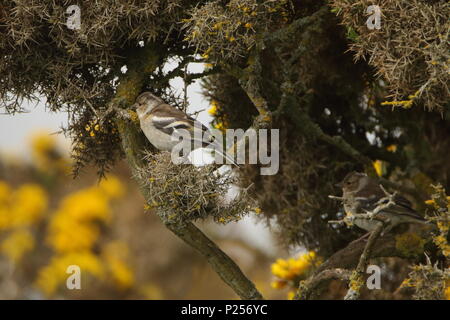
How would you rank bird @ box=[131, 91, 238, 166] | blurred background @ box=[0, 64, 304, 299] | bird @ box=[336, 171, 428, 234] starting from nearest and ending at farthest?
bird @ box=[131, 91, 238, 166] < bird @ box=[336, 171, 428, 234] < blurred background @ box=[0, 64, 304, 299]

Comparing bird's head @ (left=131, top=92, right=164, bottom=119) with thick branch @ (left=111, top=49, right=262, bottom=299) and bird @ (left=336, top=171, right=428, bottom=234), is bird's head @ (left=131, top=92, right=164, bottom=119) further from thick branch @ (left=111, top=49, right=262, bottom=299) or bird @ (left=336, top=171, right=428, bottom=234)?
bird @ (left=336, top=171, right=428, bottom=234)

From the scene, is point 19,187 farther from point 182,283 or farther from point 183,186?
point 183,186

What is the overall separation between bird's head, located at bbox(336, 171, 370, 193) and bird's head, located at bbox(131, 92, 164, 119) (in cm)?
166

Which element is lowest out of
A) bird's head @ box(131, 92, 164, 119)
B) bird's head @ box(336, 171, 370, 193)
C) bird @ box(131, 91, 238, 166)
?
bird's head @ box(336, 171, 370, 193)

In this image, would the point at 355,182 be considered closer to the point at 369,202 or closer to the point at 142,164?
the point at 369,202

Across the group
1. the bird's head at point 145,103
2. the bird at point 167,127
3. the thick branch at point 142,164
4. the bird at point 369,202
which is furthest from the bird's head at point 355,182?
the bird's head at point 145,103

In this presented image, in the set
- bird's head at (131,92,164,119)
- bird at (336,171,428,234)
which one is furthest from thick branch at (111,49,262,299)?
bird at (336,171,428,234)

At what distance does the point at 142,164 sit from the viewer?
18.3 ft

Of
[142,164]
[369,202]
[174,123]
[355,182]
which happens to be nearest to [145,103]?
[174,123]

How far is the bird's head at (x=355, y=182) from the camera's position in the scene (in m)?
6.36

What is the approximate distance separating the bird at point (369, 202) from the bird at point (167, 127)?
49.7 inches

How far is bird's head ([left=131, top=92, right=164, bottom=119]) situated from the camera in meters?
5.64

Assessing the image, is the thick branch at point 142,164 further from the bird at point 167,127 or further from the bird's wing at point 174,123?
the bird's wing at point 174,123

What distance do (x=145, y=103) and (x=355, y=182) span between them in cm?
181
